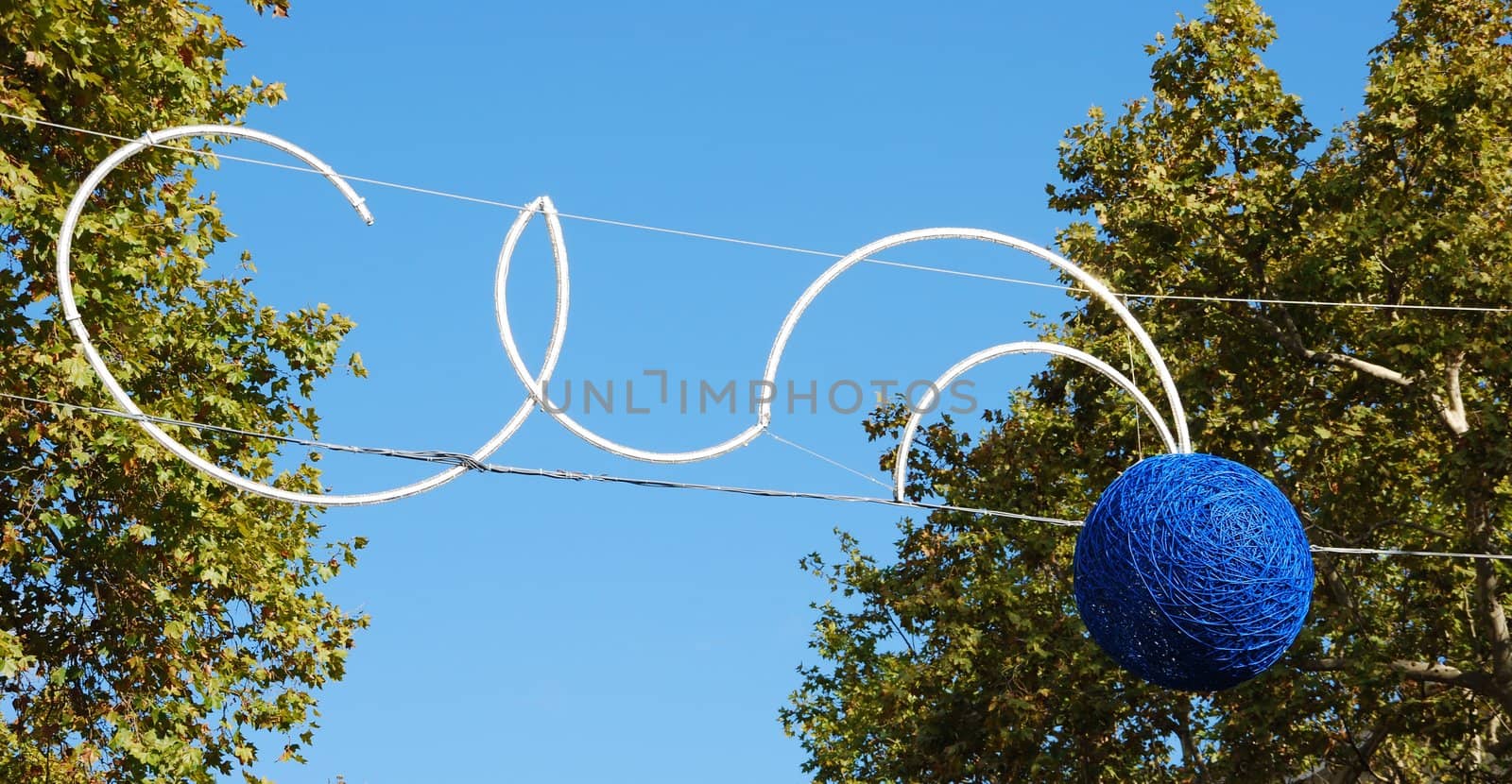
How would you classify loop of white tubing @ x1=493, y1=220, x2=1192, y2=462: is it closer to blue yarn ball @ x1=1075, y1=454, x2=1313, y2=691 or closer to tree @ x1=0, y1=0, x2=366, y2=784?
blue yarn ball @ x1=1075, y1=454, x2=1313, y2=691

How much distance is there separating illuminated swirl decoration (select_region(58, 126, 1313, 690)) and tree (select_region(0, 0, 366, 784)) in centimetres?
628

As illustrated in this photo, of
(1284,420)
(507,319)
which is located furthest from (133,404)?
(1284,420)

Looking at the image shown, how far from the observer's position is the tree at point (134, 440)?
571 inches

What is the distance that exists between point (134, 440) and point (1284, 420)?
11.1 meters

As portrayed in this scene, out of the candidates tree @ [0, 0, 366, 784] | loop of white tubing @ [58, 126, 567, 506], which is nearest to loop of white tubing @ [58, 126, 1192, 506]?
loop of white tubing @ [58, 126, 567, 506]

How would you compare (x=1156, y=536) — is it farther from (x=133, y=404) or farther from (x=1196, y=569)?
(x=133, y=404)

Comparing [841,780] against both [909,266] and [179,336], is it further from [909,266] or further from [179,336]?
[909,266]

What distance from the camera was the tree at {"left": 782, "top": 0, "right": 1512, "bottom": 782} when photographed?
54.0 feet

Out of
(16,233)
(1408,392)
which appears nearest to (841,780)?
(1408,392)

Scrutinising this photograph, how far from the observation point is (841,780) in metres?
22.8

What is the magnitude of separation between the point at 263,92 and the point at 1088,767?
1085 cm

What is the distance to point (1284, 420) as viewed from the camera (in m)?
17.6

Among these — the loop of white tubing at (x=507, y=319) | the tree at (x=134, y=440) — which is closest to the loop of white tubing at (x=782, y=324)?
the loop of white tubing at (x=507, y=319)

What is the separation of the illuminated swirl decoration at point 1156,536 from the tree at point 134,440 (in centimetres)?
628
